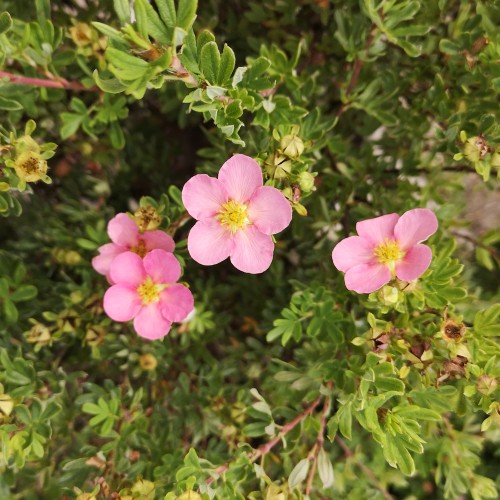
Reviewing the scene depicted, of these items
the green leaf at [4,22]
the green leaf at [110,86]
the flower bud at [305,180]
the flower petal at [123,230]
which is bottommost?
the flower petal at [123,230]

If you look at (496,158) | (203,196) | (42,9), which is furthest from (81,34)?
(496,158)

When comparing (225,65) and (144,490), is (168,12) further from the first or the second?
(144,490)

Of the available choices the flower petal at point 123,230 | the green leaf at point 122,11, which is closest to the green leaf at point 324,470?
the flower petal at point 123,230

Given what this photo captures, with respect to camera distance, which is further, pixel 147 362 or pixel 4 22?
pixel 147 362

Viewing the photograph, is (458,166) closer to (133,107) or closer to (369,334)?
(369,334)

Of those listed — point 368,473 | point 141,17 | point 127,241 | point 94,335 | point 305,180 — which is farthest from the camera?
point 368,473

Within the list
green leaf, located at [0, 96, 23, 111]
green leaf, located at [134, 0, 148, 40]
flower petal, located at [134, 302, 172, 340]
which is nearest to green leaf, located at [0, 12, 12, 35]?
green leaf, located at [0, 96, 23, 111]

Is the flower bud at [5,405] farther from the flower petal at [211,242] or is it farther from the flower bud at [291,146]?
the flower bud at [291,146]
